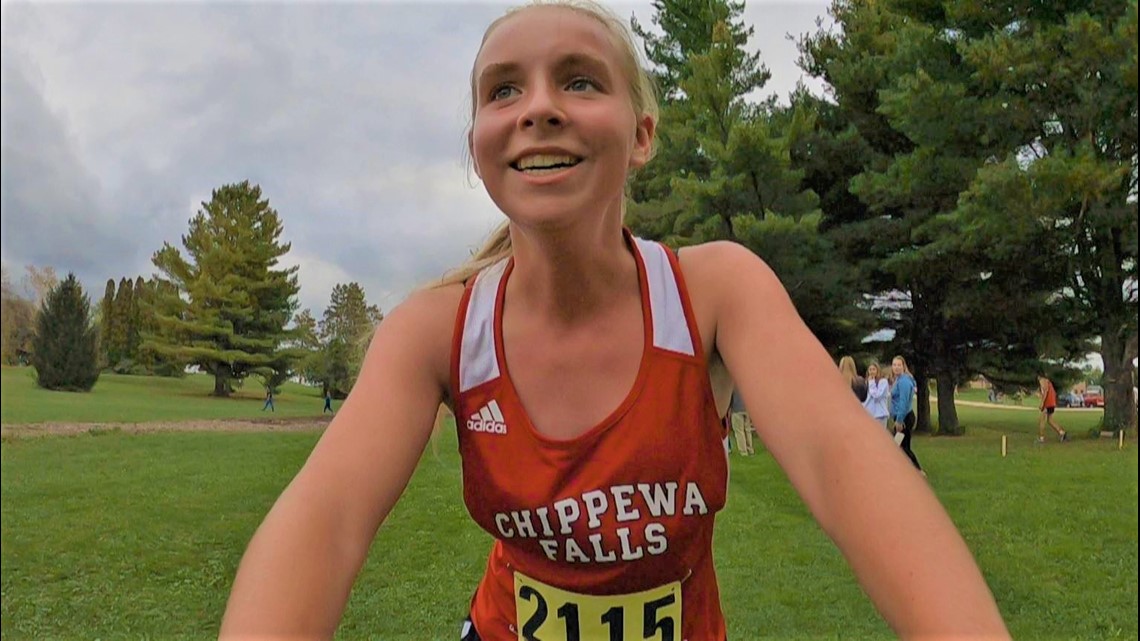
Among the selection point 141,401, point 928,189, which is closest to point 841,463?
point 141,401

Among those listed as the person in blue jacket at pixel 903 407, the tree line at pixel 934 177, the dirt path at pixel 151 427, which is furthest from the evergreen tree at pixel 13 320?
the person in blue jacket at pixel 903 407

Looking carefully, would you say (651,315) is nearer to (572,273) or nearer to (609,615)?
(572,273)

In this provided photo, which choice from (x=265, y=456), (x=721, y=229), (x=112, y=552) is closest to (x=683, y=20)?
(x=721, y=229)

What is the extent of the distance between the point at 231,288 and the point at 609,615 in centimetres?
503

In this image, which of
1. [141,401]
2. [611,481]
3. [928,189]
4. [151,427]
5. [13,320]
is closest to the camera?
[611,481]

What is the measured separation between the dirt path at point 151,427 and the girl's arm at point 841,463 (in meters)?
6.59

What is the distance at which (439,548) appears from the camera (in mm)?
4879

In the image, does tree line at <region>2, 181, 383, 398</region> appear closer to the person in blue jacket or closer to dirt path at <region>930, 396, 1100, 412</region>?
the person in blue jacket

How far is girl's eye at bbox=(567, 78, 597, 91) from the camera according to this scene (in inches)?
23.7

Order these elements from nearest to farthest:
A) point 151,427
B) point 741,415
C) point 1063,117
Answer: point 741,415 → point 1063,117 → point 151,427

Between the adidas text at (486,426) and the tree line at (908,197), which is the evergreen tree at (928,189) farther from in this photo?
the adidas text at (486,426)

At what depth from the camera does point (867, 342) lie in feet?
35.6

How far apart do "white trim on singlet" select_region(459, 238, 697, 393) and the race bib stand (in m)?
0.22

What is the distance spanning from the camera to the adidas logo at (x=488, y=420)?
0.67 metres
